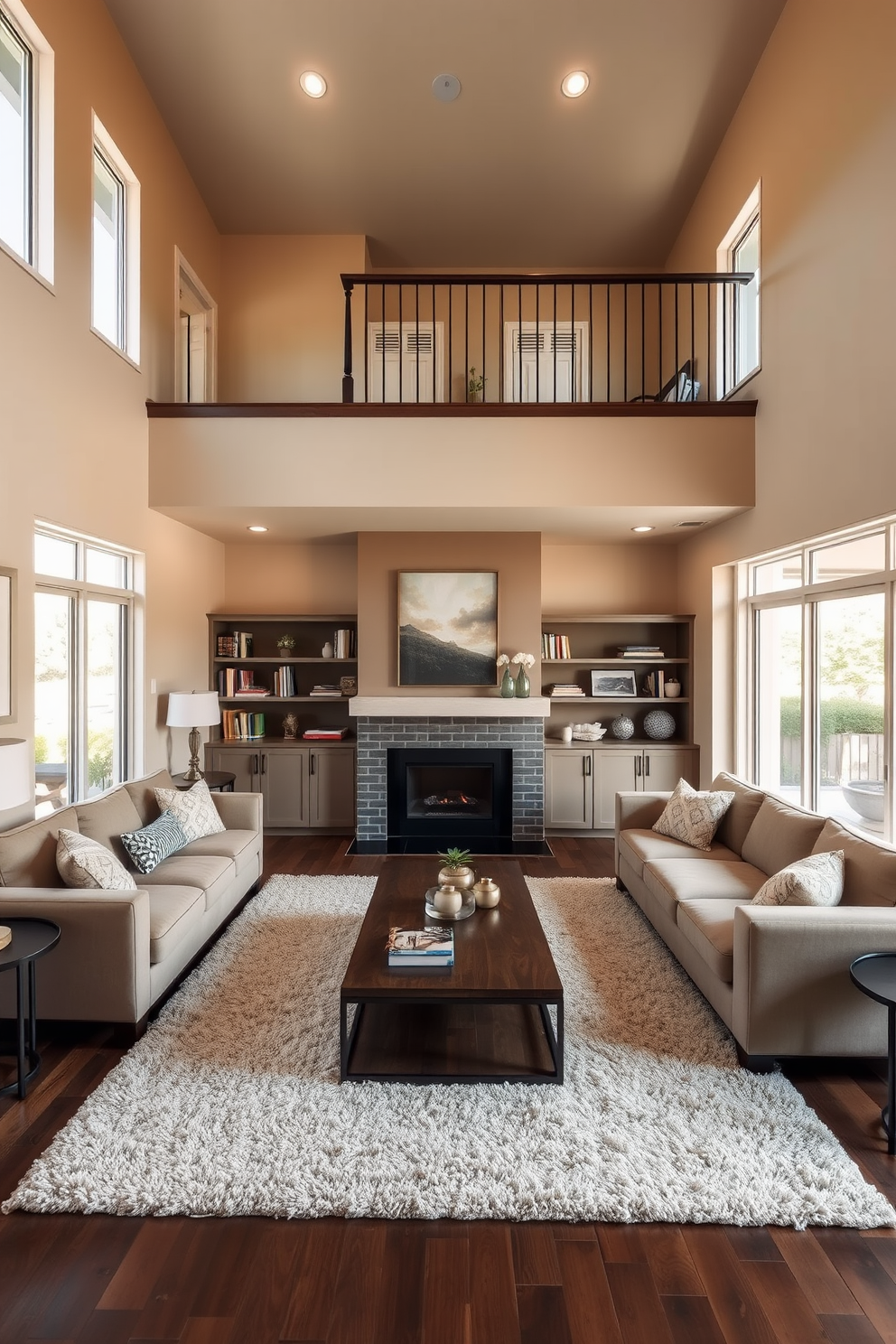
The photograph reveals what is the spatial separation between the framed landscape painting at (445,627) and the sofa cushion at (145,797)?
7.28ft

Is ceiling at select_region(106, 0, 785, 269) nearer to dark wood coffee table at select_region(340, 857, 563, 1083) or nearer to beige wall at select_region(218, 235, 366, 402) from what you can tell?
beige wall at select_region(218, 235, 366, 402)

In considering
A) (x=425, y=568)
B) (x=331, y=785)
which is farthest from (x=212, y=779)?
(x=425, y=568)

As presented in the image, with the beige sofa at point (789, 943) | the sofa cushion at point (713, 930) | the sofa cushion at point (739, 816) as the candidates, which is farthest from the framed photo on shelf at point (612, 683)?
the sofa cushion at point (713, 930)

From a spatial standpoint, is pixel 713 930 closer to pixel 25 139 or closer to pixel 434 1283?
pixel 434 1283

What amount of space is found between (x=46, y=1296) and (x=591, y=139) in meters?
6.98

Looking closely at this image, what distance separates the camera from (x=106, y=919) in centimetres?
273

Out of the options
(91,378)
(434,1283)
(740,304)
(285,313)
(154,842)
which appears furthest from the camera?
(285,313)

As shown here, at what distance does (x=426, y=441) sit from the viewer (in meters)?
4.80

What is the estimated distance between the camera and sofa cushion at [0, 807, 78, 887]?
2.94 meters

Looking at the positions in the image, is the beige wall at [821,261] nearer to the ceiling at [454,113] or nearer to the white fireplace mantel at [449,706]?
the ceiling at [454,113]

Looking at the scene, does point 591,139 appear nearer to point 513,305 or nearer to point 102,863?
point 513,305

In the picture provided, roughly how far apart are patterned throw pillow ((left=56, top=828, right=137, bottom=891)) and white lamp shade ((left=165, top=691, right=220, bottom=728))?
6.22 feet

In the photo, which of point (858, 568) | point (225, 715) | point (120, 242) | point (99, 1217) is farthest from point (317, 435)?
point (99, 1217)

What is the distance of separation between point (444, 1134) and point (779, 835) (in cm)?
227
